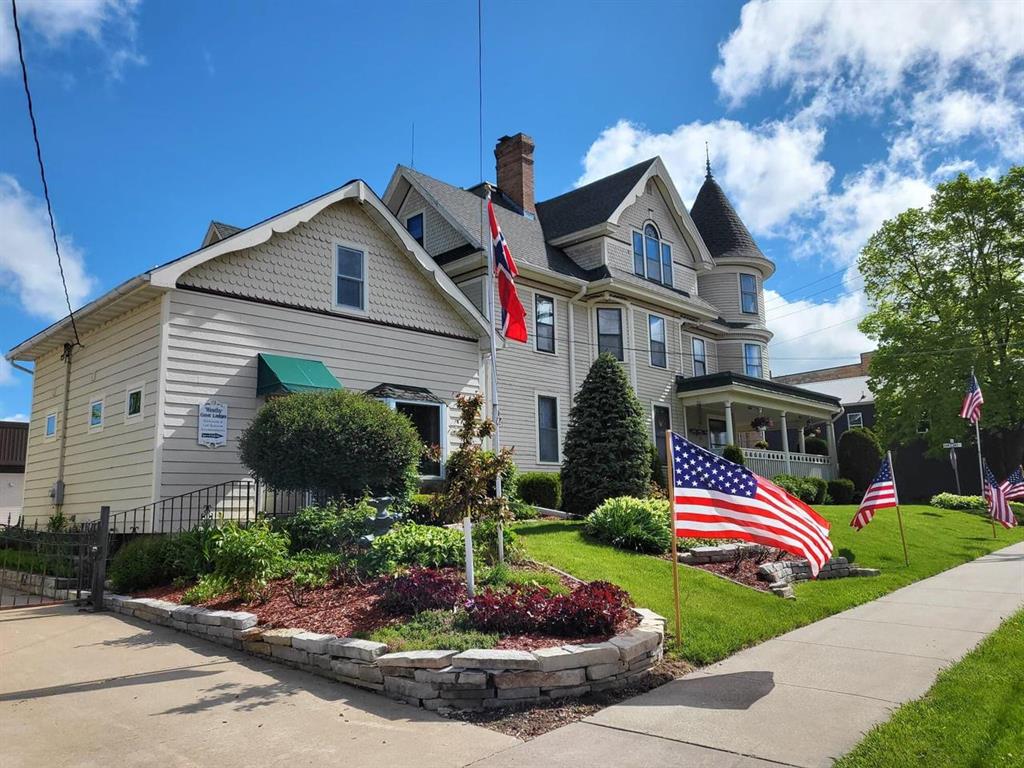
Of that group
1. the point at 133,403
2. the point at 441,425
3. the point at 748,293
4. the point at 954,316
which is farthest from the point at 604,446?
the point at 954,316

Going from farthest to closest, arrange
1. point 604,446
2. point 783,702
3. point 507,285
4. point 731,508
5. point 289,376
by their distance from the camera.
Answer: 1. point 604,446
2. point 289,376
3. point 507,285
4. point 731,508
5. point 783,702

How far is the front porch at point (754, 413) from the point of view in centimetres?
2455

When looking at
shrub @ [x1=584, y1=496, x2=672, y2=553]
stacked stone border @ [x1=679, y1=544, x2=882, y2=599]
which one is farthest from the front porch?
shrub @ [x1=584, y1=496, x2=672, y2=553]

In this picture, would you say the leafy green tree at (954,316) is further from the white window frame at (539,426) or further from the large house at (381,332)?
the white window frame at (539,426)

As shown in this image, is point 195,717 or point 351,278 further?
point 351,278

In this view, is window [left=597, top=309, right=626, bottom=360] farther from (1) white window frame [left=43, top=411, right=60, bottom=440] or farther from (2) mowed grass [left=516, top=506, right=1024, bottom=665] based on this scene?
(1) white window frame [left=43, top=411, right=60, bottom=440]

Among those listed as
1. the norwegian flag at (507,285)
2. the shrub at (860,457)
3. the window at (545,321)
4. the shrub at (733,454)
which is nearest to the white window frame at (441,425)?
the norwegian flag at (507,285)

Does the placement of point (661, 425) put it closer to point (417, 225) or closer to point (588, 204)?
point (588, 204)

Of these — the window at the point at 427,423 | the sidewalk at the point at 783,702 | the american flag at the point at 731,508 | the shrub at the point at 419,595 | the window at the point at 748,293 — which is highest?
the window at the point at 748,293

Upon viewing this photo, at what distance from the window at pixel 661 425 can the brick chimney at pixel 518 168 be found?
7.95 m

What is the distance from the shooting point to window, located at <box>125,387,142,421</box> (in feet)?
41.0

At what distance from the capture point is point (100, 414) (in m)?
13.9

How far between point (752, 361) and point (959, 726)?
25.4 meters

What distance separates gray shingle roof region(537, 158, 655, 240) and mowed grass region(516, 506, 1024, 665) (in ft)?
40.8
